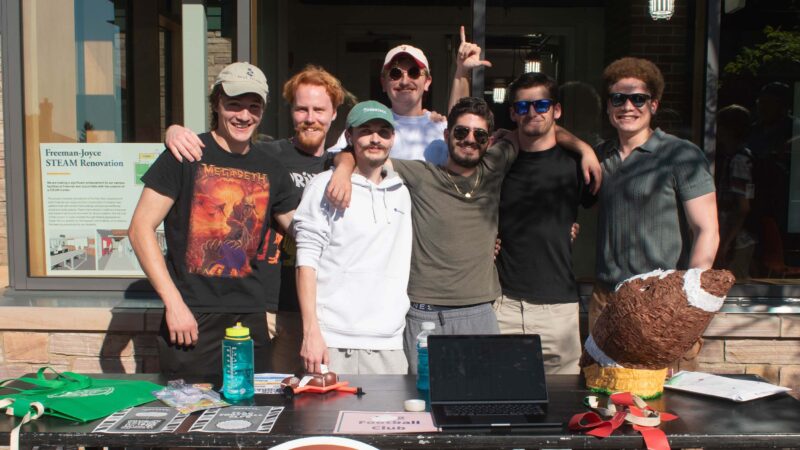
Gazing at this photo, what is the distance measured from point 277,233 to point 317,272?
47cm

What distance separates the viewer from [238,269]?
10.2ft

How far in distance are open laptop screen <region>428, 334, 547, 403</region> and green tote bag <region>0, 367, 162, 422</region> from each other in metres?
0.99

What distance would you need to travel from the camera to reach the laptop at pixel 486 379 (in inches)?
94.2

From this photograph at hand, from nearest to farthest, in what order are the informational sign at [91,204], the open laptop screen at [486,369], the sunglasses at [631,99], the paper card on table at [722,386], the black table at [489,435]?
1. the black table at [489,435]
2. the open laptop screen at [486,369]
3. the paper card on table at [722,386]
4. the sunglasses at [631,99]
5. the informational sign at [91,204]

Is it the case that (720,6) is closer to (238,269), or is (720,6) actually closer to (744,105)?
(744,105)

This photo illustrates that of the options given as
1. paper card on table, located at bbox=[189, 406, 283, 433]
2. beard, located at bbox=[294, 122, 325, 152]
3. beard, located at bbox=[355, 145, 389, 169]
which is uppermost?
beard, located at bbox=[294, 122, 325, 152]

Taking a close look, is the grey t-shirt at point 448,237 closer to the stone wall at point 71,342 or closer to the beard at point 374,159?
the beard at point 374,159

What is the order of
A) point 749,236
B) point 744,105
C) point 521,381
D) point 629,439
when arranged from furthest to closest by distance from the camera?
1. point 744,105
2. point 749,236
3. point 521,381
4. point 629,439

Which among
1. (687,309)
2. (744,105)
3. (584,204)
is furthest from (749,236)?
(687,309)

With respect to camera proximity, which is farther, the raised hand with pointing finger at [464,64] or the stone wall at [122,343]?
the stone wall at [122,343]

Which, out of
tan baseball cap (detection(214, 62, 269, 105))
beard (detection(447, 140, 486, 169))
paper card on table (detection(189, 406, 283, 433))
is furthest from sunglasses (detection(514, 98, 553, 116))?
paper card on table (detection(189, 406, 283, 433))

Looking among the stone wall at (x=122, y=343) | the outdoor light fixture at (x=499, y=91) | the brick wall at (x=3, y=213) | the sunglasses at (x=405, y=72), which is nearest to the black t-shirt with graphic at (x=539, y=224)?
the sunglasses at (x=405, y=72)

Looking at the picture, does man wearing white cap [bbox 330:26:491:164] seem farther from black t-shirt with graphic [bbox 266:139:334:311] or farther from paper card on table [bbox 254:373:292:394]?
paper card on table [bbox 254:373:292:394]

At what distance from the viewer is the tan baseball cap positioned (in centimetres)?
306
